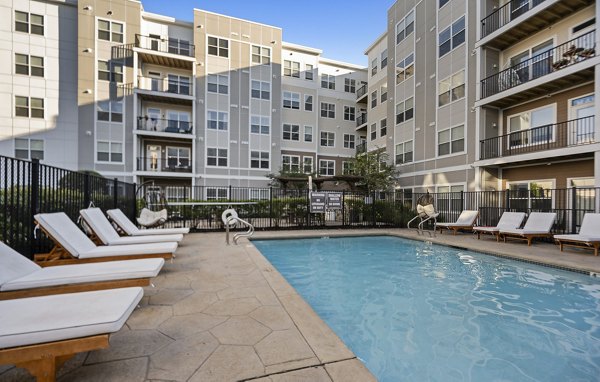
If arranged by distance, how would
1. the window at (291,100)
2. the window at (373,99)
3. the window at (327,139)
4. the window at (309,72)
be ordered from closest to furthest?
the window at (373,99) < the window at (291,100) < the window at (309,72) < the window at (327,139)

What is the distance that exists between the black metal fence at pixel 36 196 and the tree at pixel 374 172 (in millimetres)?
15391

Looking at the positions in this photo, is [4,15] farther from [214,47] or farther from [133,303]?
[133,303]

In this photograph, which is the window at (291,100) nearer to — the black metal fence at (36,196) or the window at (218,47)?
the window at (218,47)

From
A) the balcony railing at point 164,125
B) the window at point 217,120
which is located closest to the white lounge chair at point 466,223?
the window at point 217,120

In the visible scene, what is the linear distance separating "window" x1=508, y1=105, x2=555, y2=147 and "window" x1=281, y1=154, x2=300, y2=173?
1600cm

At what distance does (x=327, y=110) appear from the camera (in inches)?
1177

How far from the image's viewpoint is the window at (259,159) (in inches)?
992

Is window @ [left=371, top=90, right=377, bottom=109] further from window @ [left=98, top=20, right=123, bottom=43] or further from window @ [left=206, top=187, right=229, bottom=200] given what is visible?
window @ [left=98, top=20, right=123, bottom=43]

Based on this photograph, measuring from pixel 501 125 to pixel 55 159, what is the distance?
29.2m

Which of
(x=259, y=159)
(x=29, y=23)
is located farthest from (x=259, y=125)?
(x=29, y=23)

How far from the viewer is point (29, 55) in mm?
19844

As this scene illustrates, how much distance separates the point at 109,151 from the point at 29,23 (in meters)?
10.2

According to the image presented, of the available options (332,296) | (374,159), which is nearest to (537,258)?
(332,296)

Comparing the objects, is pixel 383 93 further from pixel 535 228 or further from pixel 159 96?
pixel 159 96
